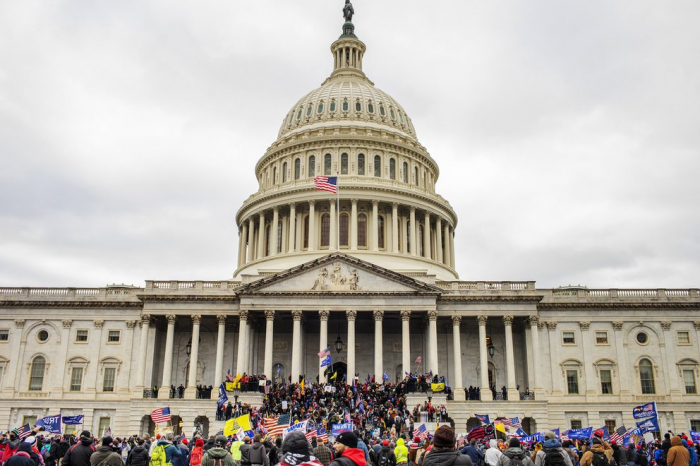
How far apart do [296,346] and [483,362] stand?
15.5 metres

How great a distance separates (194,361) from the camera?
56000 mm

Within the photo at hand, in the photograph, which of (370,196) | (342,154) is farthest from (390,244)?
(342,154)

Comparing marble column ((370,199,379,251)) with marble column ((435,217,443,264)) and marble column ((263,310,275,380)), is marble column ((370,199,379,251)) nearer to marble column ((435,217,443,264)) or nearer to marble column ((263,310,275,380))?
marble column ((435,217,443,264))

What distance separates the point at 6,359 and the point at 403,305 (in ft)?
115

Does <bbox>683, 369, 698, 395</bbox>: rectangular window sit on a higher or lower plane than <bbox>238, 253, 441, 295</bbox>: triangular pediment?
lower

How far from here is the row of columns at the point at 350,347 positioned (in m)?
53.7

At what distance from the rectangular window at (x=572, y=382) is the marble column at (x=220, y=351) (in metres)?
29.4

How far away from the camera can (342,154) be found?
76.2 m

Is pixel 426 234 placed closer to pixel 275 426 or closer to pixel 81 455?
pixel 275 426

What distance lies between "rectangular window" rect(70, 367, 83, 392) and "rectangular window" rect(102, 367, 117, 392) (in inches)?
80.2

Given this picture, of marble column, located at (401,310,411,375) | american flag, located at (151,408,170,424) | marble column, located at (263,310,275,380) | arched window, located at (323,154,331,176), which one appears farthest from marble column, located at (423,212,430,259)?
american flag, located at (151,408,170,424)

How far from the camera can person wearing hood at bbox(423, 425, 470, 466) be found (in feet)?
29.3

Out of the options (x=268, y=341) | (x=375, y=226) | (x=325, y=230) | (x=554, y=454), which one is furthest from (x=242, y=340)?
(x=554, y=454)

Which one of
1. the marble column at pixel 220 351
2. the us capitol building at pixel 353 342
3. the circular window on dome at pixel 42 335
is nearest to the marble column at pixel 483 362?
the us capitol building at pixel 353 342
